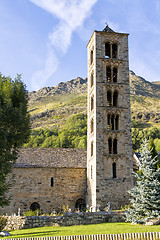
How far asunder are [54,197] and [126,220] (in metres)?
12.0

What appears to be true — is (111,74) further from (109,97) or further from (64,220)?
(64,220)

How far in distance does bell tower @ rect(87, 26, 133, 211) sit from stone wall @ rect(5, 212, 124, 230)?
5.31 meters

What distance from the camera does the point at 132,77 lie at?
7293 inches

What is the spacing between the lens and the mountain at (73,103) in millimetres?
123438

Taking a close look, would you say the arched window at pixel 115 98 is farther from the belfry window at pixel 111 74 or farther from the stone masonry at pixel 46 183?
the stone masonry at pixel 46 183

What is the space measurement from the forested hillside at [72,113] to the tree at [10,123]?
4308 cm

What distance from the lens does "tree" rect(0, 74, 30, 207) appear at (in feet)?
60.1

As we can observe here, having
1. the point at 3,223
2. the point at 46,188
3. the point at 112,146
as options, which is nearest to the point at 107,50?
the point at 112,146

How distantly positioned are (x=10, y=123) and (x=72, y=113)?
113651 mm

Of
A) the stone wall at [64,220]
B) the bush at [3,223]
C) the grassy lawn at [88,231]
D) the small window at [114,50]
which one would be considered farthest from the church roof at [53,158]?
the grassy lawn at [88,231]

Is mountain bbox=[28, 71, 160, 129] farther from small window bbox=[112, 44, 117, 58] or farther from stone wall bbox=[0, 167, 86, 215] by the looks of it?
stone wall bbox=[0, 167, 86, 215]

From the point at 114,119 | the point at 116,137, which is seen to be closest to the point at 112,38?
the point at 114,119

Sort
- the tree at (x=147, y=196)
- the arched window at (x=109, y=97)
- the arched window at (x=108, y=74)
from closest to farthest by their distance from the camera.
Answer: the tree at (x=147, y=196) < the arched window at (x=109, y=97) < the arched window at (x=108, y=74)

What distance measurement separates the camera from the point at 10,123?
19.3 metres
